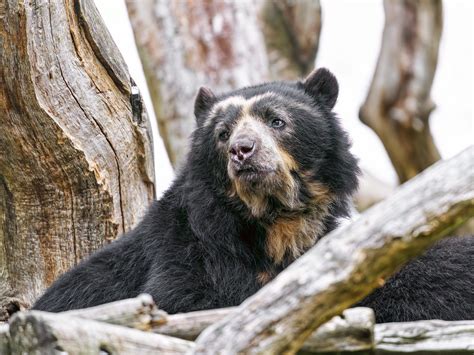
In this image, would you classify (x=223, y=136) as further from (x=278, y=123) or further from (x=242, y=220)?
(x=242, y=220)

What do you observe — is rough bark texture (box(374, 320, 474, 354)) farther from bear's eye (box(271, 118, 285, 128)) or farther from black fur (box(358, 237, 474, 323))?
bear's eye (box(271, 118, 285, 128))

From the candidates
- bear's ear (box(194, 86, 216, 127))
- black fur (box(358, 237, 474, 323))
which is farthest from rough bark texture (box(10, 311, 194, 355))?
bear's ear (box(194, 86, 216, 127))

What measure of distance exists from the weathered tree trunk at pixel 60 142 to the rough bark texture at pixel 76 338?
98.2 inches

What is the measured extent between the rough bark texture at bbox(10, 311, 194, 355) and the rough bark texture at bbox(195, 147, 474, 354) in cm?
45

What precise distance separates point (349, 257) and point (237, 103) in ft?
11.1

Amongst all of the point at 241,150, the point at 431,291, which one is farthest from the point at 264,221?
the point at 431,291

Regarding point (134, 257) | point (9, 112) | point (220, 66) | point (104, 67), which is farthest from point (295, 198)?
point (220, 66)

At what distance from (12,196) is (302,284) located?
3.40 metres

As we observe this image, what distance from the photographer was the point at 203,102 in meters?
7.02

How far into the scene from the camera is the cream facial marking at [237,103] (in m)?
6.51

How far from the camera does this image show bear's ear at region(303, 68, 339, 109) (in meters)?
6.84

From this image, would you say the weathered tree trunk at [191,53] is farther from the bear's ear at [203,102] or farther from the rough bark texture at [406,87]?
the bear's ear at [203,102]

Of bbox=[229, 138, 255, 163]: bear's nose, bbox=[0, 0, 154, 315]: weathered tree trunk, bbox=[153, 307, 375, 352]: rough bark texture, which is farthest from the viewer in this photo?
bbox=[229, 138, 255, 163]: bear's nose

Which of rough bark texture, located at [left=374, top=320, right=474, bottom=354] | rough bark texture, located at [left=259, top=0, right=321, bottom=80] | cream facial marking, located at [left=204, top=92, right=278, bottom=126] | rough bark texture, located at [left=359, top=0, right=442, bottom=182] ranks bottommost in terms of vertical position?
rough bark texture, located at [left=374, top=320, right=474, bottom=354]
